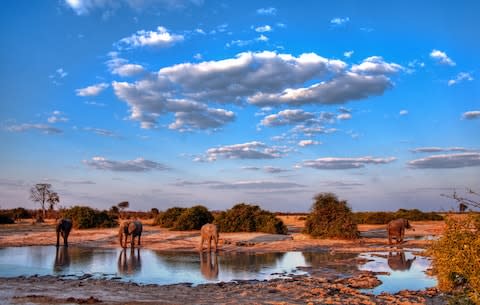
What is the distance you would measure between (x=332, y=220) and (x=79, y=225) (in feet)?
70.7

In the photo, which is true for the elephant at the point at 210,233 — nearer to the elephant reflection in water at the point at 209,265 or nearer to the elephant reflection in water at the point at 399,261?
the elephant reflection in water at the point at 209,265

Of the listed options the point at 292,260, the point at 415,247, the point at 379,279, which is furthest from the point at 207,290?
the point at 415,247

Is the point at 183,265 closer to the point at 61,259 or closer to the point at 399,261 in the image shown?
the point at 61,259

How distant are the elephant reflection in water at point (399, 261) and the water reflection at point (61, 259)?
13.2m

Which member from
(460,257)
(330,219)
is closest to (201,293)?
(460,257)

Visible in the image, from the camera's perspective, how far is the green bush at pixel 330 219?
31.8 meters

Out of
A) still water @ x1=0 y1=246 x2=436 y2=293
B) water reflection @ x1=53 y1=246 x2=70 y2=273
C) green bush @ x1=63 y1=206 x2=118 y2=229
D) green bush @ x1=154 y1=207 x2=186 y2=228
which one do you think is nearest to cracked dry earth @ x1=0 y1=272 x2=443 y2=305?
still water @ x1=0 y1=246 x2=436 y2=293

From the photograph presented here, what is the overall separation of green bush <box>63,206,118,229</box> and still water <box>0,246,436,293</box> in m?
15.1

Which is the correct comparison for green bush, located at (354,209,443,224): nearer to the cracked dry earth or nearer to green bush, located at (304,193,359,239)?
green bush, located at (304,193,359,239)

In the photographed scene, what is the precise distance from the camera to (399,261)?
69.8 feet

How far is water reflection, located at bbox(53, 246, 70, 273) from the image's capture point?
1838 cm

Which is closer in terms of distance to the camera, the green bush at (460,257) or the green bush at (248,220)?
the green bush at (460,257)

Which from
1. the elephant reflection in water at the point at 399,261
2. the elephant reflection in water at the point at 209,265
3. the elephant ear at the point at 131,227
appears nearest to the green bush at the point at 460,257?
the elephant reflection in water at the point at 209,265

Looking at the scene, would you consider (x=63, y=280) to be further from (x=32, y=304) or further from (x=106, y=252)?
(x=106, y=252)
